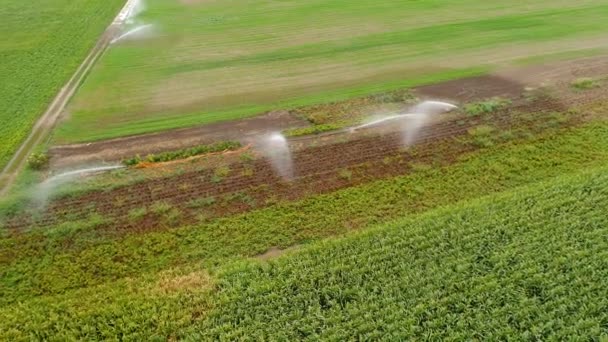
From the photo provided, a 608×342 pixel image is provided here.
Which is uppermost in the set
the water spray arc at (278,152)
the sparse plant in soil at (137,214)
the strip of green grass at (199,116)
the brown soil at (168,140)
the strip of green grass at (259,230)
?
the strip of green grass at (199,116)

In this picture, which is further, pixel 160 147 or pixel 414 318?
pixel 160 147

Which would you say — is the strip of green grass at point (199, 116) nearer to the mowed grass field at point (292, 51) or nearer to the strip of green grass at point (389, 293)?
the mowed grass field at point (292, 51)

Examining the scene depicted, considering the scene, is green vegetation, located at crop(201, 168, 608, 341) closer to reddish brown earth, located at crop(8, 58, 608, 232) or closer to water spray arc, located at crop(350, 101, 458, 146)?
reddish brown earth, located at crop(8, 58, 608, 232)

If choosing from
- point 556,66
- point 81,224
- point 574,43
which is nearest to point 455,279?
point 81,224

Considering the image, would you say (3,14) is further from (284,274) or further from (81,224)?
(284,274)

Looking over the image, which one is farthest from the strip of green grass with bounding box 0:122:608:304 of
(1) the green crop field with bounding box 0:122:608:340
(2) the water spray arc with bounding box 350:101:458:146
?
(2) the water spray arc with bounding box 350:101:458:146

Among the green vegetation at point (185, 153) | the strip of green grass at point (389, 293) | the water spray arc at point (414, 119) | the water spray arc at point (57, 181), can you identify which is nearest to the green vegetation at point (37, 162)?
the water spray arc at point (57, 181)
